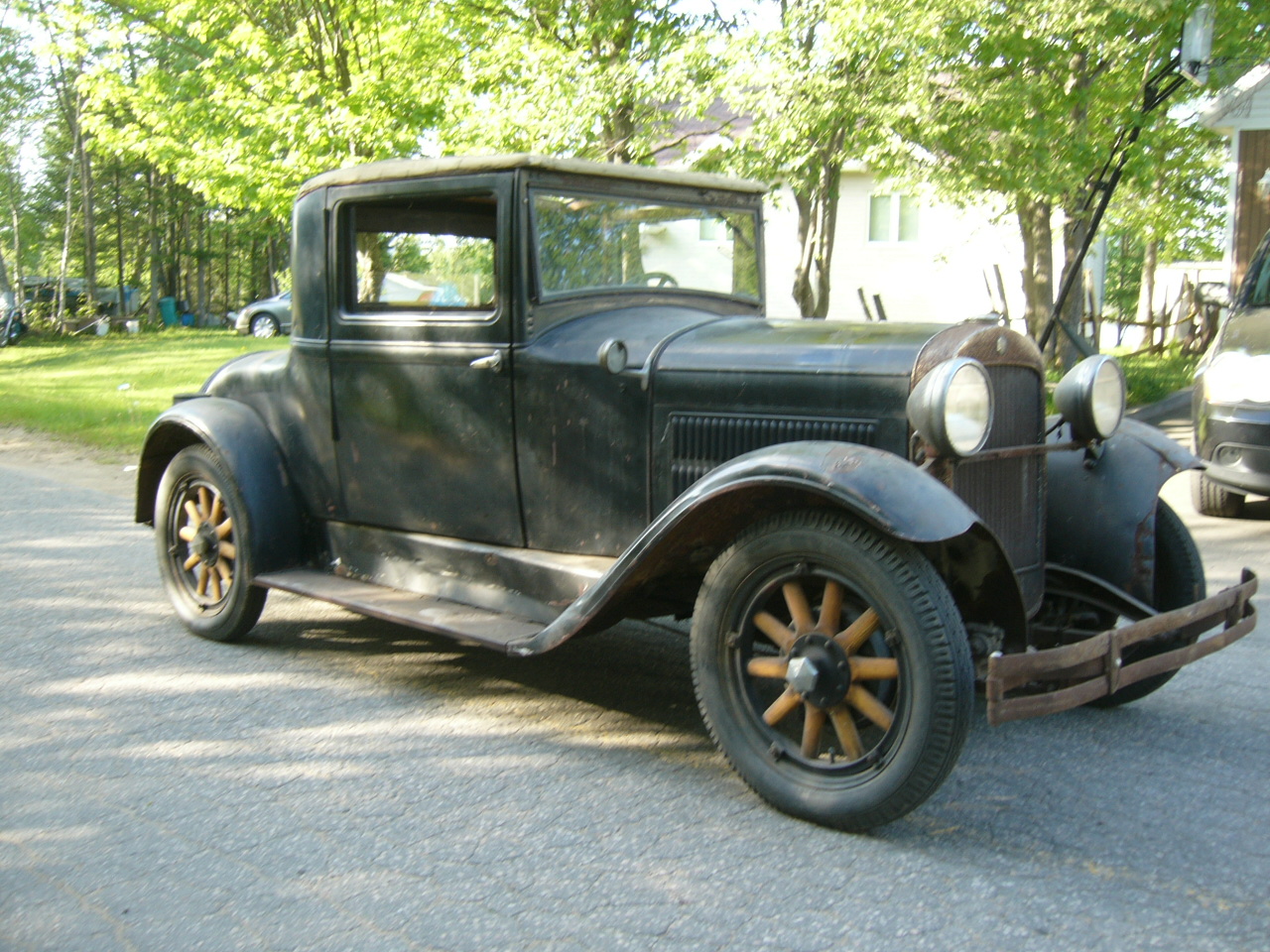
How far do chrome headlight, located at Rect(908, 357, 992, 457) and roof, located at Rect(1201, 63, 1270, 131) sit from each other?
14.8m

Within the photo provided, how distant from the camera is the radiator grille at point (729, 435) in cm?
344

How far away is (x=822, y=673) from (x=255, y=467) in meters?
2.68

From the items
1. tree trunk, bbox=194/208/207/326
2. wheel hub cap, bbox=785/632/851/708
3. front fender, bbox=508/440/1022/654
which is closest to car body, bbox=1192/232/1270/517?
front fender, bbox=508/440/1022/654

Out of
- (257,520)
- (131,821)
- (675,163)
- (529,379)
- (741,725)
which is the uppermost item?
(675,163)

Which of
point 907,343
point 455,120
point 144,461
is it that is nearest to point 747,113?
point 455,120

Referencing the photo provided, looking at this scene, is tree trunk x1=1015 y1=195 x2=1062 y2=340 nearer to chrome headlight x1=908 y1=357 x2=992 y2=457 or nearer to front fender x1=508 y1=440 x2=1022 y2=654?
chrome headlight x1=908 y1=357 x2=992 y2=457

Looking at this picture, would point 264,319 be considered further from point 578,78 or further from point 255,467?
point 255,467

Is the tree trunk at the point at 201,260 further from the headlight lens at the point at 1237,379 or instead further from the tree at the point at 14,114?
the headlight lens at the point at 1237,379

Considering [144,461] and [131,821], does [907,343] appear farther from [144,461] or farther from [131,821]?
[144,461]

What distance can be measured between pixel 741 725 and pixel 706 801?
242mm

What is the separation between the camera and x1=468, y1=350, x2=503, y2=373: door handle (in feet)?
13.4

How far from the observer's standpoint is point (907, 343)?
3420 mm

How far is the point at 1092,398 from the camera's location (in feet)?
12.1

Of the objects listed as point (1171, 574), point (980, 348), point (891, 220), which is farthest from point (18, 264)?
point (1171, 574)
